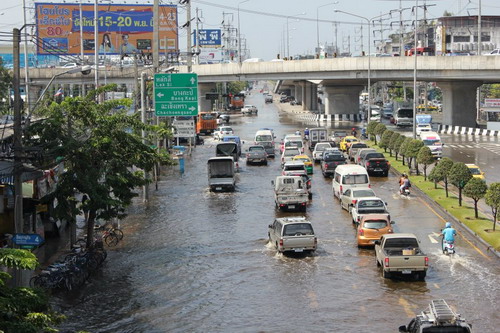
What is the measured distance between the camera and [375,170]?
54781mm

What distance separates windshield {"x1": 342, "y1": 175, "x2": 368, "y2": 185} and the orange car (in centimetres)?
1208

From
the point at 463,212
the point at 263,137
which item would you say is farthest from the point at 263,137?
the point at 463,212

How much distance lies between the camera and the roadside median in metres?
33.0

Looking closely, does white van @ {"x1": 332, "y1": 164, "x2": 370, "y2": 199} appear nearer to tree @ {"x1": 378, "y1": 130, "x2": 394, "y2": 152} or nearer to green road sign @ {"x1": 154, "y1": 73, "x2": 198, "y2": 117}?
green road sign @ {"x1": 154, "y1": 73, "x2": 198, "y2": 117}

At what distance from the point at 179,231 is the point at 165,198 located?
1087 centimetres

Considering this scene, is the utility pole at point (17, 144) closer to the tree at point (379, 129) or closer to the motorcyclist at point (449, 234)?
the motorcyclist at point (449, 234)

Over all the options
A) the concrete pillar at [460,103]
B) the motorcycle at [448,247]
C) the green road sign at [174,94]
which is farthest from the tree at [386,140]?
the motorcycle at [448,247]

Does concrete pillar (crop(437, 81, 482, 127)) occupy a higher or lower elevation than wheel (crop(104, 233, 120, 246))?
higher

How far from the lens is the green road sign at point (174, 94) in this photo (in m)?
51.2

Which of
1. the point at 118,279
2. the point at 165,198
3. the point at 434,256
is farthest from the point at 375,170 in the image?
the point at 118,279

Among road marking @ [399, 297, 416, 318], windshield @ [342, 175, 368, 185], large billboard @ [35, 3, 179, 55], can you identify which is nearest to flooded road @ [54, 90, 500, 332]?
road marking @ [399, 297, 416, 318]

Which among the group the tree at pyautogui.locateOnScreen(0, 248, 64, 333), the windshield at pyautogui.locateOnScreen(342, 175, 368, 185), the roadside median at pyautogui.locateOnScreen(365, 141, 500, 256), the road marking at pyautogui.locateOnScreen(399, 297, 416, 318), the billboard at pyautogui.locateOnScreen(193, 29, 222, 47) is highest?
the billboard at pyautogui.locateOnScreen(193, 29, 222, 47)

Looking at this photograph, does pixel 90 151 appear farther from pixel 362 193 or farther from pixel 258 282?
pixel 362 193

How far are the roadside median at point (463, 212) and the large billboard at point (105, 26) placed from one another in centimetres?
6142
